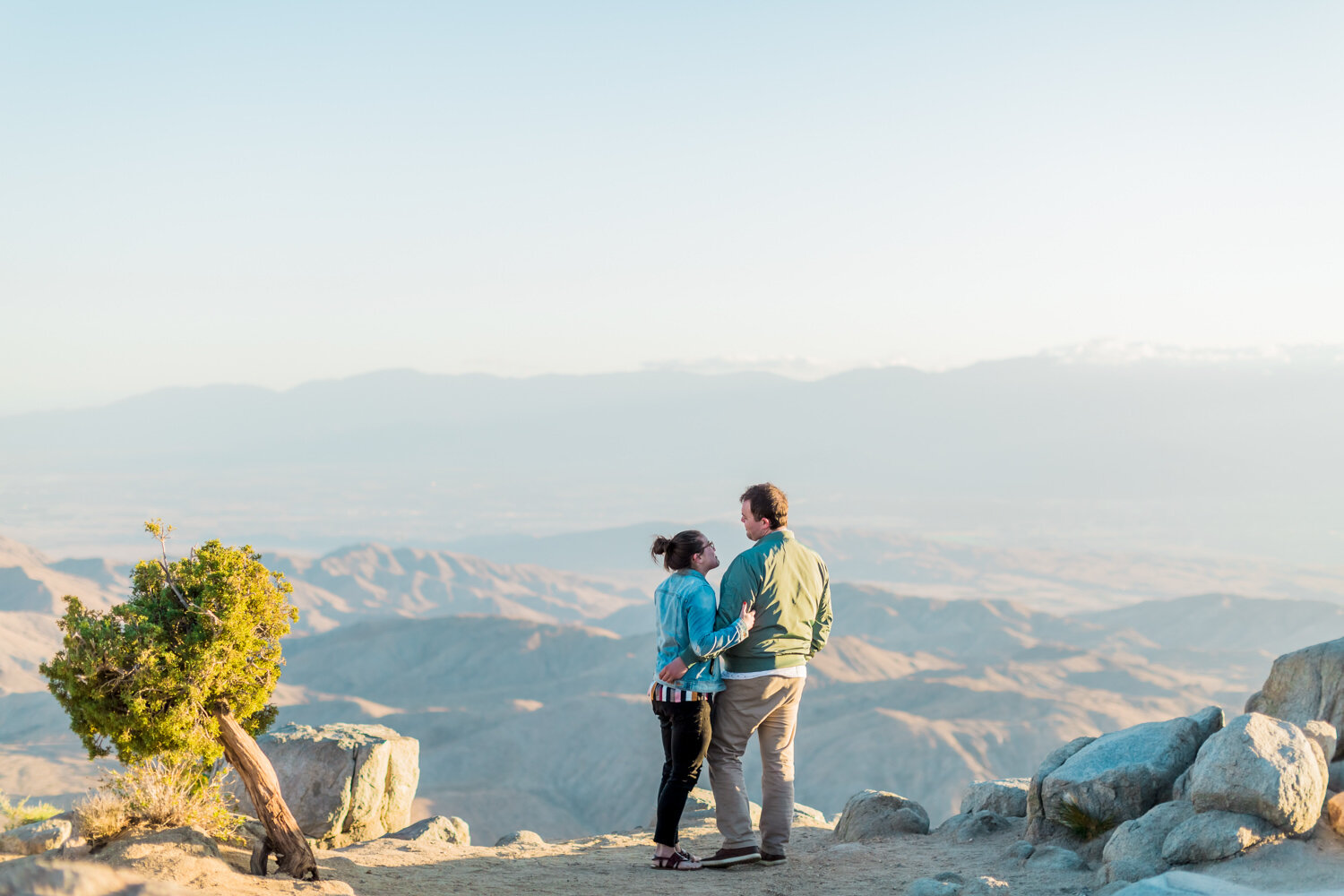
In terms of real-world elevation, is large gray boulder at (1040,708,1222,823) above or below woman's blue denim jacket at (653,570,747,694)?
below

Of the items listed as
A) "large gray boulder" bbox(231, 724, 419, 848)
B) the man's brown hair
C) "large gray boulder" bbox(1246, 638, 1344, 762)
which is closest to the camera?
the man's brown hair

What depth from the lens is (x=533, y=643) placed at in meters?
114

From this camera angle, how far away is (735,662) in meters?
7.48

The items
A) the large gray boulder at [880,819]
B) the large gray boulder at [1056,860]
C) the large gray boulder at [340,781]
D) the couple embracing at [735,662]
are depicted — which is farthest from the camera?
the large gray boulder at [340,781]

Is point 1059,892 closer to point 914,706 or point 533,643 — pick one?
point 914,706

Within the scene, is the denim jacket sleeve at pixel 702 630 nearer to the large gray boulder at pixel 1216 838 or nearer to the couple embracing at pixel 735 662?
the couple embracing at pixel 735 662

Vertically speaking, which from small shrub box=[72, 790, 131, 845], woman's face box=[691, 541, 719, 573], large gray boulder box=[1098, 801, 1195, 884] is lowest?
large gray boulder box=[1098, 801, 1195, 884]

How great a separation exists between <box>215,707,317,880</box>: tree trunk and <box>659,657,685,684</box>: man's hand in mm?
2571

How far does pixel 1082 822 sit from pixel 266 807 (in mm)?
5972

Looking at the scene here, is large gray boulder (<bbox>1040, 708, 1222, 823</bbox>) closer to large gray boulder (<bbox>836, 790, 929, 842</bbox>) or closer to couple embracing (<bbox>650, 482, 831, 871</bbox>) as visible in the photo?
large gray boulder (<bbox>836, 790, 929, 842</bbox>)

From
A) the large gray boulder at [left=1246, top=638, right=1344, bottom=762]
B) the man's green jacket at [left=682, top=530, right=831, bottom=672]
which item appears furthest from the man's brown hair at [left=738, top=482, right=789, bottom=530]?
the large gray boulder at [left=1246, top=638, right=1344, bottom=762]

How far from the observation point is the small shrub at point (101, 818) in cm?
677

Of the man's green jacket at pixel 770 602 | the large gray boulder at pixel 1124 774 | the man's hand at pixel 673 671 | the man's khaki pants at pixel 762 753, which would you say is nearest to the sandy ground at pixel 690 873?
the man's khaki pants at pixel 762 753

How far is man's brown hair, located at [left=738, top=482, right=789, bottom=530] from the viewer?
7.53m
